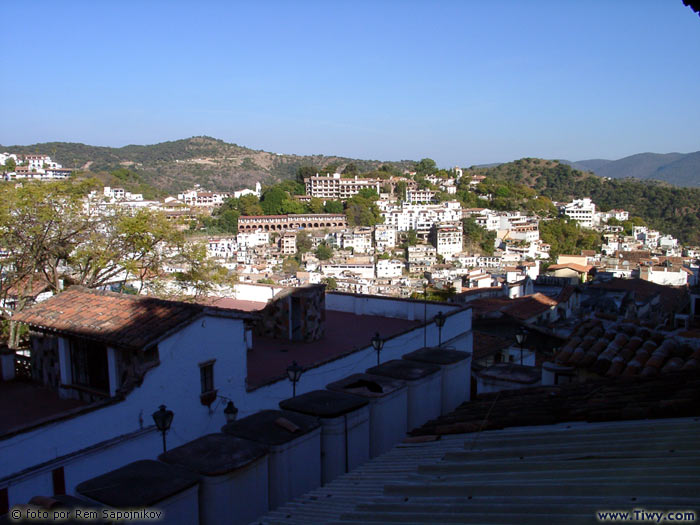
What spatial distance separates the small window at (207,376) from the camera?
22.0 ft

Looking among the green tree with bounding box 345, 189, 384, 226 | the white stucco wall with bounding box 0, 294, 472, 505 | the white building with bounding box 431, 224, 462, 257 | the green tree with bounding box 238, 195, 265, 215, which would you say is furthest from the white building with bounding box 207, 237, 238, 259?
the white stucco wall with bounding box 0, 294, 472, 505

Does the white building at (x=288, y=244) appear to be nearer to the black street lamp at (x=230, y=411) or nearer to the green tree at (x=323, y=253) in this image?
the green tree at (x=323, y=253)

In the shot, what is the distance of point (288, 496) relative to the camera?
13.3 ft

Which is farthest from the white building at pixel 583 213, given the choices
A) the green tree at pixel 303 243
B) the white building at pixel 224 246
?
the white building at pixel 224 246

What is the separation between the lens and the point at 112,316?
22.5 feet

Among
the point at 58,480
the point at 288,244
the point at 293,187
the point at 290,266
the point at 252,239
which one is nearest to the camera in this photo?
the point at 58,480

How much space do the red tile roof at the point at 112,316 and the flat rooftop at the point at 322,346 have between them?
4.50ft

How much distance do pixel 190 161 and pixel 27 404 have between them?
15172 centimetres

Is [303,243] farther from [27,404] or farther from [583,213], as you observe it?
[27,404]

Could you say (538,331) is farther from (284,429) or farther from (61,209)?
(284,429)

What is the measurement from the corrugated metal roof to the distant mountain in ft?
384

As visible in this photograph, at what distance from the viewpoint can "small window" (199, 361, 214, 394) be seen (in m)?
6.71

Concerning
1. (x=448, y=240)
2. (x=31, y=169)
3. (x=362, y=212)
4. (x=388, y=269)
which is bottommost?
(x=388, y=269)

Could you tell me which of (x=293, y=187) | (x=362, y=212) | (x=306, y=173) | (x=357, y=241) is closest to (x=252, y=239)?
(x=357, y=241)
